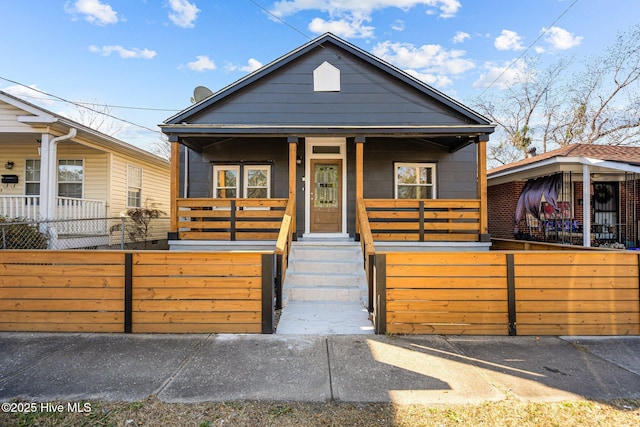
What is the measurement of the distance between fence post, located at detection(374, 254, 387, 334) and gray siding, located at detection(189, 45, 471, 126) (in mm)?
5223

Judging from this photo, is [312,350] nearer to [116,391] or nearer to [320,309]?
[320,309]

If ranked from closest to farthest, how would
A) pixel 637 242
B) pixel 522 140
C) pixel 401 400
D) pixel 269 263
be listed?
pixel 401 400, pixel 269 263, pixel 637 242, pixel 522 140

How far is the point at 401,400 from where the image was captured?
2631 mm

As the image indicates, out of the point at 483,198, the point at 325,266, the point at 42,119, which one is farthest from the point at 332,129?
the point at 42,119

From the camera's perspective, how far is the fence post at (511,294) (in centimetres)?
416

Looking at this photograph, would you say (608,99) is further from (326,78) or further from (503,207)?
(326,78)

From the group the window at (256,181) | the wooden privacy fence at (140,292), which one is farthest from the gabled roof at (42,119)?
the wooden privacy fence at (140,292)

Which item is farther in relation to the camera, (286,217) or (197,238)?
(197,238)

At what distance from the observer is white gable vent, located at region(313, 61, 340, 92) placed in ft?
28.1

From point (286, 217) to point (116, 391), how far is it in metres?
3.91

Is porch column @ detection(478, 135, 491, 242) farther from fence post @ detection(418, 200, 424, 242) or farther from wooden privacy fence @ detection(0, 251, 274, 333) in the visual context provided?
wooden privacy fence @ detection(0, 251, 274, 333)

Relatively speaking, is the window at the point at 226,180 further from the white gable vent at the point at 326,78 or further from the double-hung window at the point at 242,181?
the white gable vent at the point at 326,78

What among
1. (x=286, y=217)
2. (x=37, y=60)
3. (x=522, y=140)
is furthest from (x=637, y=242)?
(x=37, y=60)

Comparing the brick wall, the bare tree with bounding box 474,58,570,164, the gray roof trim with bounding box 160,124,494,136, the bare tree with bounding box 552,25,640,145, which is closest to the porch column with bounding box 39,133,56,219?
the gray roof trim with bounding box 160,124,494,136
